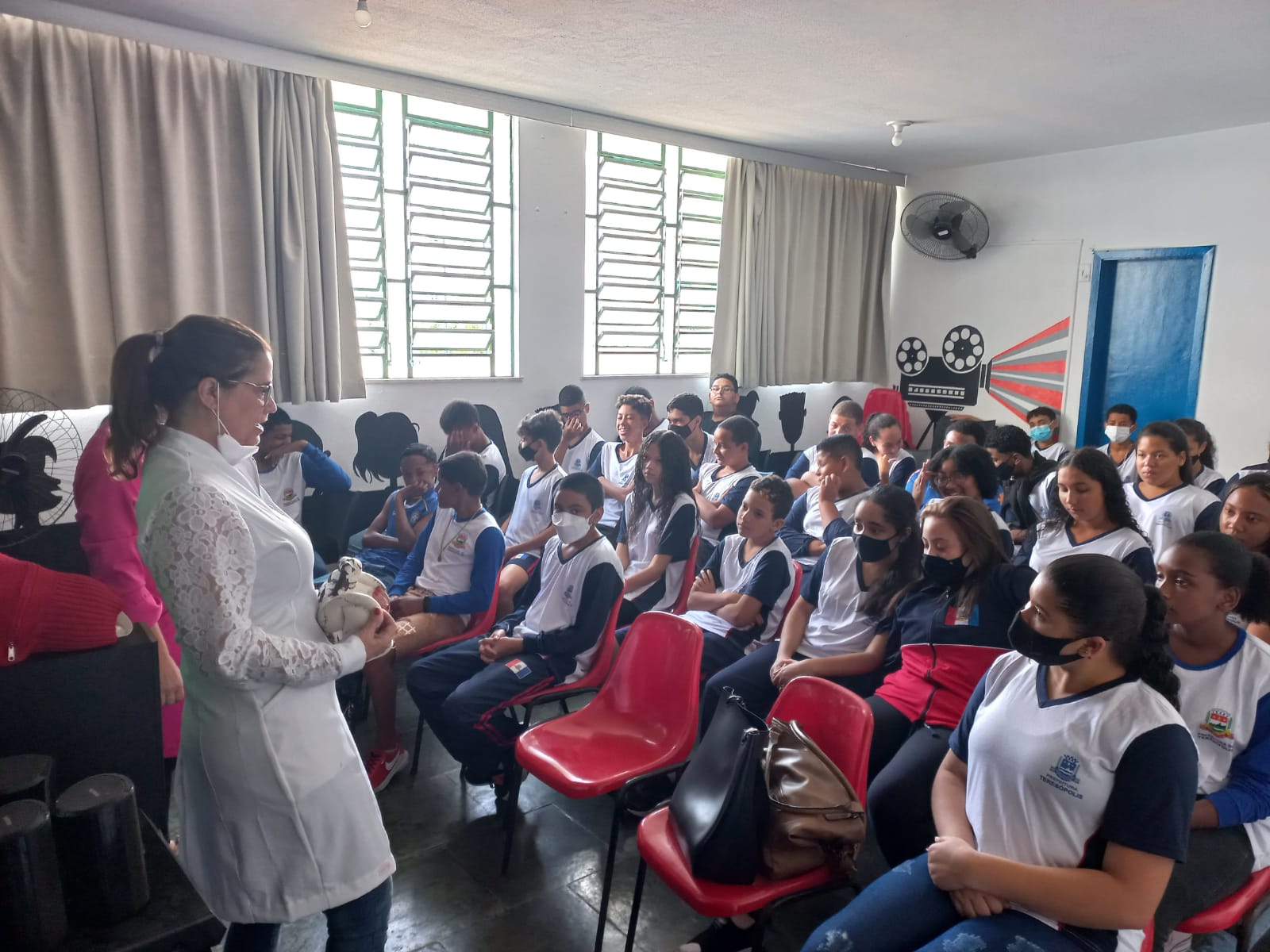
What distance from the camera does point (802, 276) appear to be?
7.30 meters

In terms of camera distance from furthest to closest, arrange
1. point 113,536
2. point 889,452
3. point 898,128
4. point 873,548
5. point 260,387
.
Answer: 1. point 898,128
2. point 889,452
3. point 873,548
4. point 113,536
5. point 260,387

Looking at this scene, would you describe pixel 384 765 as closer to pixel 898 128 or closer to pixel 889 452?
pixel 889 452

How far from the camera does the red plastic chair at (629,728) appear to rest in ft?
7.29

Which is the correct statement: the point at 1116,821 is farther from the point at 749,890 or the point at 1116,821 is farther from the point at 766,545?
the point at 766,545

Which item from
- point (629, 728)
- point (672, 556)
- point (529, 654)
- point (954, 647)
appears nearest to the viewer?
point (954, 647)

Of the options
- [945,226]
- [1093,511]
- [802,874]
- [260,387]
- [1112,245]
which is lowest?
[802,874]

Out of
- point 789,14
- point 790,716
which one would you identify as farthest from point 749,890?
point 789,14

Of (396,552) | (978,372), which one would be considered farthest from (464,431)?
(978,372)

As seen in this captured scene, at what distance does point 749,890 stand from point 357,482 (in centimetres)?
397

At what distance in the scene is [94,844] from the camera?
3.21 ft

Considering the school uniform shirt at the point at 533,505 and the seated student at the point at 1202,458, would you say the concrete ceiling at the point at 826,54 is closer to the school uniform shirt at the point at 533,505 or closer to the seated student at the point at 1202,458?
the seated student at the point at 1202,458

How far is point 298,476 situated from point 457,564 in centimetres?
145

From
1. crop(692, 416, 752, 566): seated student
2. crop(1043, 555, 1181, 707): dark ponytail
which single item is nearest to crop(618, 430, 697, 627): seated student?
crop(692, 416, 752, 566): seated student

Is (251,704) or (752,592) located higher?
(251,704)
